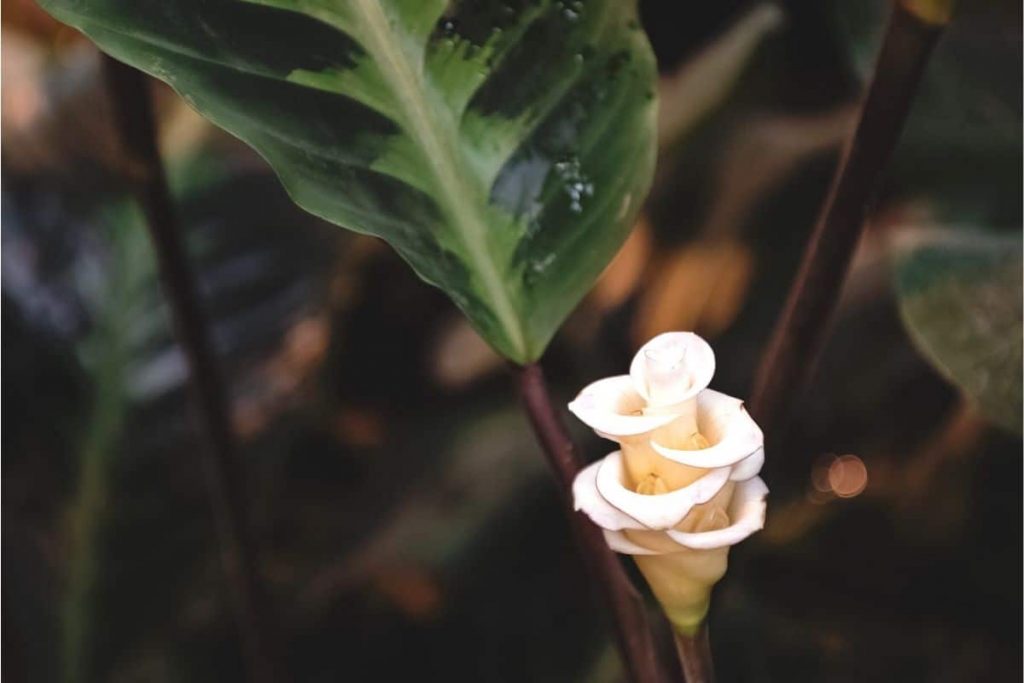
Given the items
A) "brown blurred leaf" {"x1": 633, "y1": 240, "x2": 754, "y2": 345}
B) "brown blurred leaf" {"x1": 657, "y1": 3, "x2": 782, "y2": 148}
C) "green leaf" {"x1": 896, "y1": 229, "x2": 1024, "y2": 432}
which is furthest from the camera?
"brown blurred leaf" {"x1": 633, "y1": 240, "x2": 754, "y2": 345}

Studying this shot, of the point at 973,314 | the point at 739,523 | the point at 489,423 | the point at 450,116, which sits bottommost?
the point at 489,423

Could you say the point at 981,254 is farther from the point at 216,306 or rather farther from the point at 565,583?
the point at 216,306

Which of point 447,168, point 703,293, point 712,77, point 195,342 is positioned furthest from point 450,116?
point 703,293

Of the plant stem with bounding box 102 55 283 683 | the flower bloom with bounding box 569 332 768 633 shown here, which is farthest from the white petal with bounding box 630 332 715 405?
the plant stem with bounding box 102 55 283 683

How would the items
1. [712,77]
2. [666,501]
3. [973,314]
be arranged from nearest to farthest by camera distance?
[666,501], [973,314], [712,77]

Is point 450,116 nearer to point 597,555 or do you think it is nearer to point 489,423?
point 597,555

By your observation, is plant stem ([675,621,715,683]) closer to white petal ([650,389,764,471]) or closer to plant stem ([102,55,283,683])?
white petal ([650,389,764,471])
